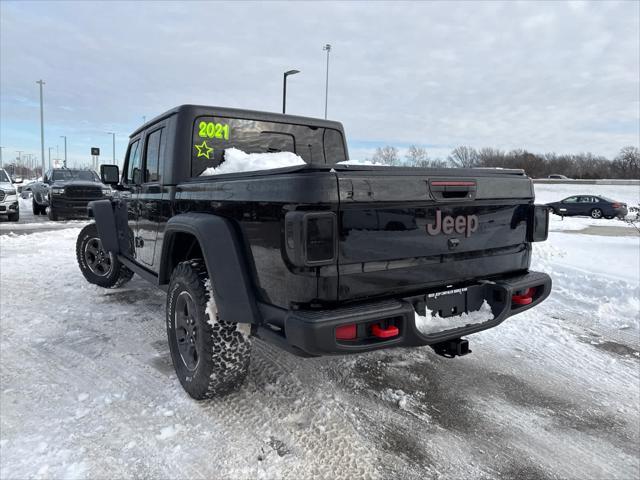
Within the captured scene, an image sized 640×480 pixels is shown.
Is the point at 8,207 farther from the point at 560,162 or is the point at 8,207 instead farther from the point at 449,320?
the point at 560,162

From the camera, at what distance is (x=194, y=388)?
308cm

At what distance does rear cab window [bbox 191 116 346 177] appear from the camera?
377cm

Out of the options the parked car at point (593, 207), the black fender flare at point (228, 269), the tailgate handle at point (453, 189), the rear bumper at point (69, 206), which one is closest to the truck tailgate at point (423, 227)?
the tailgate handle at point (453, 189)

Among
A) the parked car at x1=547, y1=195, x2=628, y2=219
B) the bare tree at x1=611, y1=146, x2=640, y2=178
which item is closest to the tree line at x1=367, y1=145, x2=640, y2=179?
the bare tree at x1=611, y1=146, x2=640, y2=178

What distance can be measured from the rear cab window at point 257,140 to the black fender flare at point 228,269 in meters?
1.06

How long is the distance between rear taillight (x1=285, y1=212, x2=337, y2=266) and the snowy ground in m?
1.18

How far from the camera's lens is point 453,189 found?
8.86 feet

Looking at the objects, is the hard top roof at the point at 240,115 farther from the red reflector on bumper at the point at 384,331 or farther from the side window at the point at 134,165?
the red reflector on bumper at the point at 384,331

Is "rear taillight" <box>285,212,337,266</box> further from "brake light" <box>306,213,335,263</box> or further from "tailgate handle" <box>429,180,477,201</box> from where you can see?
"tailgate handle" <box>429,180,477,201</box>

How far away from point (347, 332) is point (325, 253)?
17.6 inches

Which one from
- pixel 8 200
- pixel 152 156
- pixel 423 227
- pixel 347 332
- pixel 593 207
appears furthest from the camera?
pixel 593 207

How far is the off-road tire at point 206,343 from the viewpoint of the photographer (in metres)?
2.94

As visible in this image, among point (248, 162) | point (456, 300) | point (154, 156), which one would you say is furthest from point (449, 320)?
point (154, 156)

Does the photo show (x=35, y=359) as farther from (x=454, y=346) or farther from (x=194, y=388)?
(x=454, y=346)
